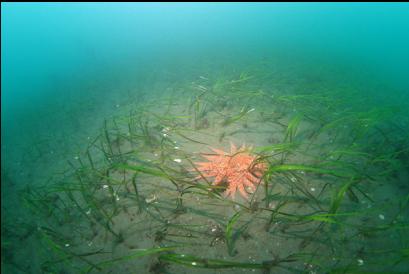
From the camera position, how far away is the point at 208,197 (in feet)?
11.3

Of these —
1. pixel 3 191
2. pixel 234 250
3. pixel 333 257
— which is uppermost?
pixel 333 257

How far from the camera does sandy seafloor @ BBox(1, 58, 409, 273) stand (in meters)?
2.79

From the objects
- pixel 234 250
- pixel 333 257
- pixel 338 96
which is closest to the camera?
pixel 333 257

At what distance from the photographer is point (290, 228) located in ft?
9.68

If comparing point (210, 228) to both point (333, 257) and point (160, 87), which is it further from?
point (160, 87)

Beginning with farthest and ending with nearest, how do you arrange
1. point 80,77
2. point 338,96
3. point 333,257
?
point 80,77
point 338,96
point 333,257

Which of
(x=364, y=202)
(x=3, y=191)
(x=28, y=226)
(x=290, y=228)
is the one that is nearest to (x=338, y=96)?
(x=364, y=202)

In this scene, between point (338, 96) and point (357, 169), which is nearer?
point (357, 169)

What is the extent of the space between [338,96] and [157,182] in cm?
536

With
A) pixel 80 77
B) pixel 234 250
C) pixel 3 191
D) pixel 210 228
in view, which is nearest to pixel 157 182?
pixel 210 228

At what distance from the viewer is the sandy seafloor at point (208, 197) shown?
2.79 metres

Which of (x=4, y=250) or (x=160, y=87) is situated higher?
(x=160, y=87)

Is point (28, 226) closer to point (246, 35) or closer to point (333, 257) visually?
point (333, 257)

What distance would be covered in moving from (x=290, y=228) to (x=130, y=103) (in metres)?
5.44
